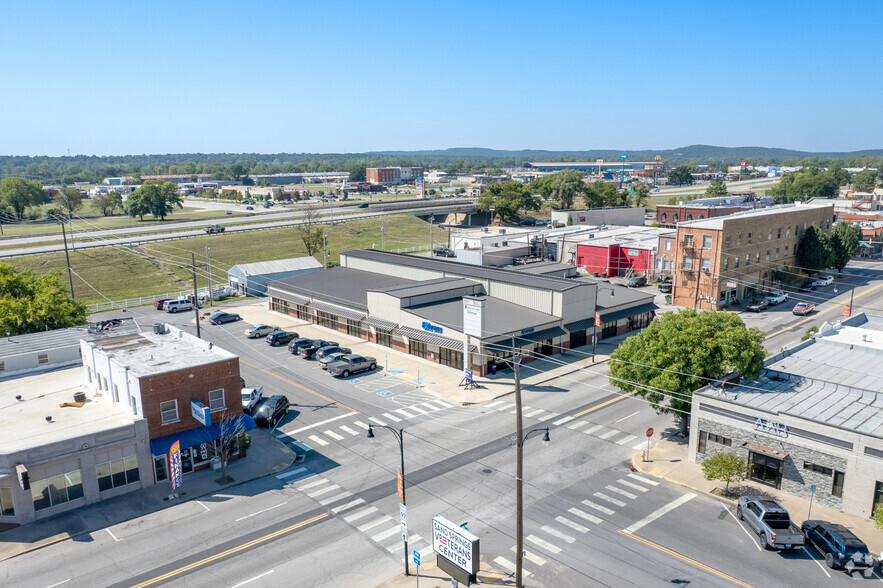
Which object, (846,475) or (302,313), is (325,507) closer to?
(846,475)

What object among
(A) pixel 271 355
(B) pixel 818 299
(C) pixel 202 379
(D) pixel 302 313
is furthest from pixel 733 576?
(B) pixel 818 299

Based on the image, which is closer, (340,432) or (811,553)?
(811,553)

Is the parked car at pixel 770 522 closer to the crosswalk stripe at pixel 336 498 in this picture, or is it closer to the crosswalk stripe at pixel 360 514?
the crosswalk stripe at pixel 360 514

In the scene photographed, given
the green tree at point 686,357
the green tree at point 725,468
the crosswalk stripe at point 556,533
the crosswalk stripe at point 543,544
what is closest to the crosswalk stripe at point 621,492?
the green tree at point 725,468

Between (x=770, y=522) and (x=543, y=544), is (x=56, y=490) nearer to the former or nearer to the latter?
(x=543, y=544)

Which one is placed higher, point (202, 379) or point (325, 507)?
point (202, 379)

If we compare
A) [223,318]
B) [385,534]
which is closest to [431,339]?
[385,534]
